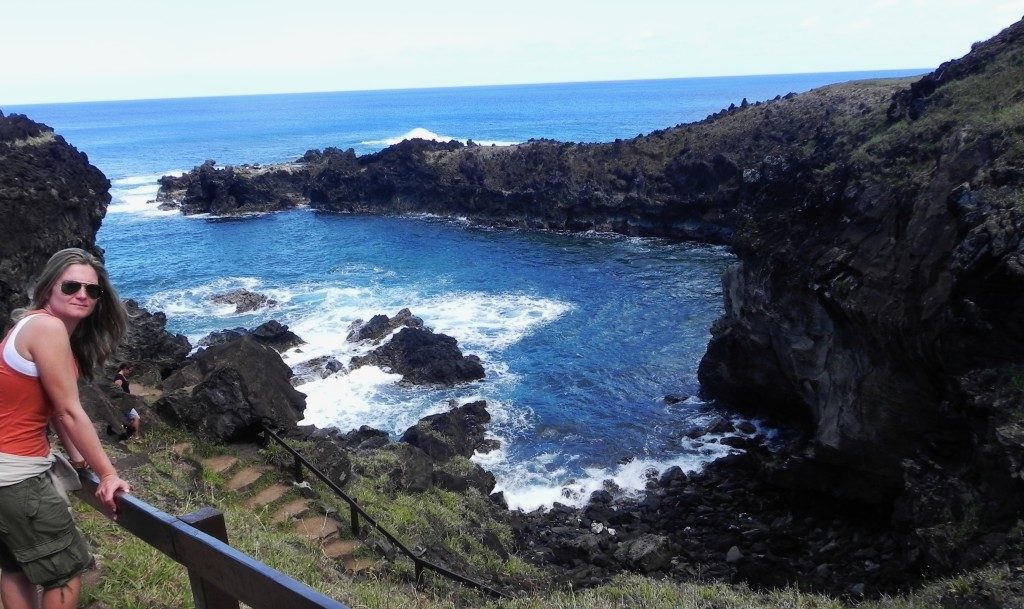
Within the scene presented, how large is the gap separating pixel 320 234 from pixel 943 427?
52.0m

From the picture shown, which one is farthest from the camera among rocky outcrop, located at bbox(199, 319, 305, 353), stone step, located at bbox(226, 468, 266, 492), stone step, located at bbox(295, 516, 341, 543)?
rocky outcrop, located at bbox(199, 319, 305, 353)

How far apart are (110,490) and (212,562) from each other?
0.90 metres

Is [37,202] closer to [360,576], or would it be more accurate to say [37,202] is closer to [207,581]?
[360,576]

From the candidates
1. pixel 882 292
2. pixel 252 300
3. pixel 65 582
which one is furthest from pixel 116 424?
pixel 252 300

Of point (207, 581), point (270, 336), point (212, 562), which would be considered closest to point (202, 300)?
point (270, 336)

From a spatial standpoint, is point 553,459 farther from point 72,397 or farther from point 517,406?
point 72,397

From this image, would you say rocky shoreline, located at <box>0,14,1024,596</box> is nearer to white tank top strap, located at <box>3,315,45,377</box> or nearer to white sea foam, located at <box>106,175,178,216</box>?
white tank top strap, located at <box>3,315,45,377</box>

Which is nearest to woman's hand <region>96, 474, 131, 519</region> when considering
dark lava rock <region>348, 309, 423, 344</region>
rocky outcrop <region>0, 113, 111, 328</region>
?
rocky outcrop <region>0, 113, 111, 328</region>

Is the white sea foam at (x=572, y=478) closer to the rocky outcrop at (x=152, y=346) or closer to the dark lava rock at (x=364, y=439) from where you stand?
the dark lava rock at (x=364, y=439)

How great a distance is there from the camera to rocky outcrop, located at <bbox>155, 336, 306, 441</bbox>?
42.8ft

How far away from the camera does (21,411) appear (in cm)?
360

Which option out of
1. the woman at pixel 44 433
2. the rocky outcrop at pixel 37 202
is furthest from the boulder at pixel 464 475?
the woman at pixel 44 433

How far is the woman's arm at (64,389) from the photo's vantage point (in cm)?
352

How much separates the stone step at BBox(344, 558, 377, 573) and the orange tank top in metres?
7.46
